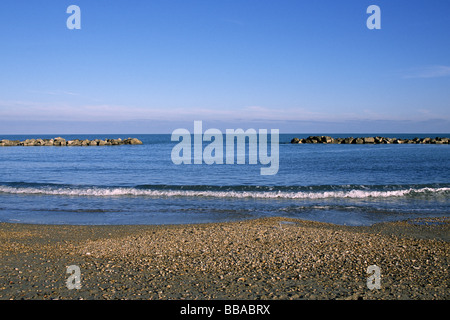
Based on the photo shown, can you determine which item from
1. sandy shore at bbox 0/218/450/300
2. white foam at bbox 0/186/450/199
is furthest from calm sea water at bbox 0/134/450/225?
sandy shore at bbox 0/218/450/300

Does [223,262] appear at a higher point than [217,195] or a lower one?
higher

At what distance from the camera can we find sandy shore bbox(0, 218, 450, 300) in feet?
21.5

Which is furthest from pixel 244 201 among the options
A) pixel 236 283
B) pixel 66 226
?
pixel 236 283

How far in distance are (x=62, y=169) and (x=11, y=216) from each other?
18.4 meters

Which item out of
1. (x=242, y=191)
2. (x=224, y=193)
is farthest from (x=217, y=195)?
(x=242, y=191)

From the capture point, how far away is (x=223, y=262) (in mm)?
8211

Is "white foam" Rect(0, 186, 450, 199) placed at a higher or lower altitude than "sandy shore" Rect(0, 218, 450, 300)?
lower

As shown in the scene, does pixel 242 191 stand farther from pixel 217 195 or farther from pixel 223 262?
pixel 223 262

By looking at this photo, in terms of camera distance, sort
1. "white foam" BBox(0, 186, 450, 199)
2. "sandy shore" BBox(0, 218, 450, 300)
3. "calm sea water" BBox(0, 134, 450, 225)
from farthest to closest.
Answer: "white foam" BBox(0, 186, 450, 199) < "calm sea water" BBox(0, 134, 450, 225) < "sandy shore" BBox(0, 218, 450, 300)

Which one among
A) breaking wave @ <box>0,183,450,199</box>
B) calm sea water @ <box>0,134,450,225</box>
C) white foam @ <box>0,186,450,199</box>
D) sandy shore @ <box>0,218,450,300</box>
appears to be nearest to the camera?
sandy shore @ <box>0,218,450,300</box>

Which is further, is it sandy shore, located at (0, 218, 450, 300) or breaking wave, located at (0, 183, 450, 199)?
breaking wave, located at (0, 183, 450, 199)

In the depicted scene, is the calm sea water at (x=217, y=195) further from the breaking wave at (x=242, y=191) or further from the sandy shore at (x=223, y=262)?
the sandy shore at (x=223, y=262)

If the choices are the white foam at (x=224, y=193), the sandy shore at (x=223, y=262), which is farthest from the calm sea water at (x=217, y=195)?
the sandy shore at (x=223, y=262)

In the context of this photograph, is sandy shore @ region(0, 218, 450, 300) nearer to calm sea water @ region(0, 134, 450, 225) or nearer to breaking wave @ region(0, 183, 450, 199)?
calm sea water @ region(0, 134, 450, 225)
